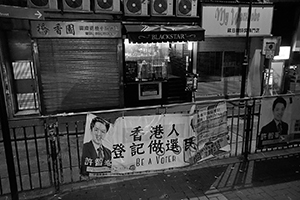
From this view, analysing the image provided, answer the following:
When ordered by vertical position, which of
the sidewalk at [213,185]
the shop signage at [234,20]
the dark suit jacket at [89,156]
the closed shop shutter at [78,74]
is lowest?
the sidewalk at [213,185]

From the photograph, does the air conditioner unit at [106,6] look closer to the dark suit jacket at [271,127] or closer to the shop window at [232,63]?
the shop window at [232,63]

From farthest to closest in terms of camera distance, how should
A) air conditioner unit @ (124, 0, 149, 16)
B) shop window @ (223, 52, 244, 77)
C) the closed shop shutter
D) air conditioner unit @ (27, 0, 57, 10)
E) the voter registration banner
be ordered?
shop window @ (223, 52, 244, 77) → air conditioner unit @ (124, 0, 149, 16) → the closed shop shutter → air conditioner unit @ (27, 0, 57, 10) → the voter registration banner

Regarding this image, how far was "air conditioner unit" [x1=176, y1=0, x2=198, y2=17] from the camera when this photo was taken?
10.7m

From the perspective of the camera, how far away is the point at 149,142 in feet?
16.9

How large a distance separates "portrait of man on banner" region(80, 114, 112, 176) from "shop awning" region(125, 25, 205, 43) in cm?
527

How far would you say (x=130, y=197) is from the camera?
4.87 metres

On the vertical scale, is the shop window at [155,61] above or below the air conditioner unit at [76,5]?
below

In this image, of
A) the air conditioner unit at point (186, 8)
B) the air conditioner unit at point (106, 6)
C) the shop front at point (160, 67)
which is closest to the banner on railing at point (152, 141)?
the shop front at point (160, 67)

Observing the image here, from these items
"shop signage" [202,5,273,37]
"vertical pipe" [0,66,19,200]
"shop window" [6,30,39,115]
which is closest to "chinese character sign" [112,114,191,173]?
"vertical pipe" [0,66,19,200]

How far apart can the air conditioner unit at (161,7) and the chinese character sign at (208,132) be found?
6.21 meters

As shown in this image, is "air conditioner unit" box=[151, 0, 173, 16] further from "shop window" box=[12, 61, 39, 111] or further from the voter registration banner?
the voter registration banner

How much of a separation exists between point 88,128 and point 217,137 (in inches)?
107

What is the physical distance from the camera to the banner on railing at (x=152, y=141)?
4863 mm

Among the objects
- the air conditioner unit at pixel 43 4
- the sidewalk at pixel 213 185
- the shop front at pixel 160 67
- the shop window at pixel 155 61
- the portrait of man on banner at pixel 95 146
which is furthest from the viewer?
the shop window at pixel 155 61
